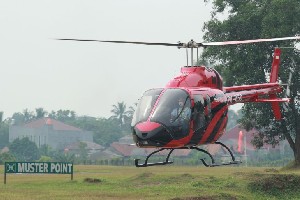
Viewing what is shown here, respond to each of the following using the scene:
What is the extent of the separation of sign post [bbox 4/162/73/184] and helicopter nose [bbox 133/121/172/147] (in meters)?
32.9

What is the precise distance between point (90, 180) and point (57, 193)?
9.11 meters

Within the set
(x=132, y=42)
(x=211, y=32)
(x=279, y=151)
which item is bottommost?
(x=279, y=151)

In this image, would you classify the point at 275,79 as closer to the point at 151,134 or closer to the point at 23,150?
the point at 151,134

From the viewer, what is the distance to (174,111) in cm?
2483

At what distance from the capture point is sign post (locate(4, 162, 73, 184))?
5638 cm

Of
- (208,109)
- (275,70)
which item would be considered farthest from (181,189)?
(208,109)

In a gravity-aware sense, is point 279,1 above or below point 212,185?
above

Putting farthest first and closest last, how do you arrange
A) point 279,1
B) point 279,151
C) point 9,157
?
point 279,151 → point 9,157 → point 279,1

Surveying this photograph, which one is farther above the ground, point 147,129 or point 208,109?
point 208,109

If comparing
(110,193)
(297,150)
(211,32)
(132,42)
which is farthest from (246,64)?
(132,42)

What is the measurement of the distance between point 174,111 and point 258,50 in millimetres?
42649

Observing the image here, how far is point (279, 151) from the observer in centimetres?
18362

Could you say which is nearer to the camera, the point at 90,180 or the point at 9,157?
the point at 90,180

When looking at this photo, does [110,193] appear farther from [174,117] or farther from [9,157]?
A: [9,157]
